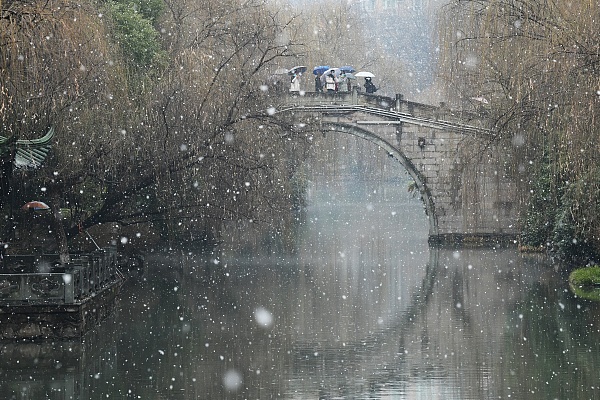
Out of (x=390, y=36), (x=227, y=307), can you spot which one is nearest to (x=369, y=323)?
(x=227, y=307)

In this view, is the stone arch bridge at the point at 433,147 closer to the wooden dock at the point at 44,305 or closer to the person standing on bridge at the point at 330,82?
the person standing on bridge at the point at 330,82

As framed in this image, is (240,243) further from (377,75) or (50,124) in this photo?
(377,75)

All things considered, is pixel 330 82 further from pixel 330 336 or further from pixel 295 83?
pixel 330 336

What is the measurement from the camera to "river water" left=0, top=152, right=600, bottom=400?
13188 millimetres

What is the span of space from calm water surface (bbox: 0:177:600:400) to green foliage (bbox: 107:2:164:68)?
4.71 meters

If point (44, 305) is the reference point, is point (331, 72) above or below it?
above

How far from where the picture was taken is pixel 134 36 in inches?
1015

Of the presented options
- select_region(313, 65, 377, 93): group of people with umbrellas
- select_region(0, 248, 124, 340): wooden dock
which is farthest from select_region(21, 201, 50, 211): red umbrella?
select_region(313, 65, 377, 93): group of people with umbrellas

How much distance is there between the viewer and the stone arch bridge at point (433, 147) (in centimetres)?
3306

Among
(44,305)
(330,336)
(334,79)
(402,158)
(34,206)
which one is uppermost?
(334,79)

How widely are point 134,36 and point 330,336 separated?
11.2 metres

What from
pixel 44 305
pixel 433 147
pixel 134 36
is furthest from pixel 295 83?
pixel 44 305

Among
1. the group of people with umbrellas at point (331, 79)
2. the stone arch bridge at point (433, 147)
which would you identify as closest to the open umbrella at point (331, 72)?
the group of people with umbrellas at point (331, 79)

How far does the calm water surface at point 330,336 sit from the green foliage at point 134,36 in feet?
15.5
